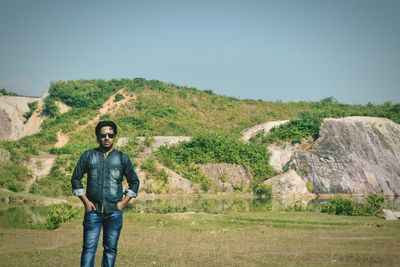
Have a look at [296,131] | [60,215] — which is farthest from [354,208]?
[296,131]

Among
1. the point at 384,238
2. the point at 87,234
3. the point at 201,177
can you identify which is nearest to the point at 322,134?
the point at 201,177

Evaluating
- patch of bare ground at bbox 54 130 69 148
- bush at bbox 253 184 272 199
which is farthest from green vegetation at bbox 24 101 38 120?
bush at bbox 253 184 272 199

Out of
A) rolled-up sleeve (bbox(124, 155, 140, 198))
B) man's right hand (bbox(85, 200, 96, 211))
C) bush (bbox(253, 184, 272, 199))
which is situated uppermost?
rolled-up sleeve (bbox(124, 155, 140, 198))

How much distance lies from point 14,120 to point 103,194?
231 ft

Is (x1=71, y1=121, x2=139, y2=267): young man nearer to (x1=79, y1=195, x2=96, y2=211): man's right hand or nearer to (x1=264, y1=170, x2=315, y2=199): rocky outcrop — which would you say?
(x1=79, y1=195, x2=96, y2=211): man's right hand

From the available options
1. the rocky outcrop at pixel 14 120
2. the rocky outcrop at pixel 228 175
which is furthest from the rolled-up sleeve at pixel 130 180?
the rocky outcrop at pixel 14 120

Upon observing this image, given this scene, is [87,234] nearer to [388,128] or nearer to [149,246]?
[149,246]

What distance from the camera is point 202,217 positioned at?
2455 centimetres

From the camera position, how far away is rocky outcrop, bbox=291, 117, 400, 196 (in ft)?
164

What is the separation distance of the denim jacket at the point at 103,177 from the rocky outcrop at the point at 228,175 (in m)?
38.4

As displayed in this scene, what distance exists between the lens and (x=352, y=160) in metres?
51.7

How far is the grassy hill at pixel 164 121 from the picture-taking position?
4628cm

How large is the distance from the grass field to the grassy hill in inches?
861

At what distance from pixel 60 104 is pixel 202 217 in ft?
178
